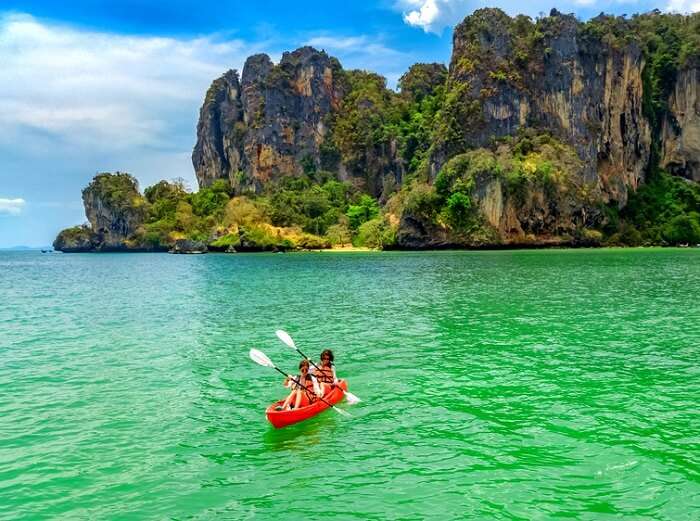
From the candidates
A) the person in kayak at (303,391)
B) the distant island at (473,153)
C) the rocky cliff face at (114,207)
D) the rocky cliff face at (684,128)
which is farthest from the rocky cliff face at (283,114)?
the person in kayak at (303,391)

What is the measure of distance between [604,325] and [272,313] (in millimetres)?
16114

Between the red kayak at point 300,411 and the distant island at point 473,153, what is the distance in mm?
92980

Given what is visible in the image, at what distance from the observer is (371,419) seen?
13383 mm

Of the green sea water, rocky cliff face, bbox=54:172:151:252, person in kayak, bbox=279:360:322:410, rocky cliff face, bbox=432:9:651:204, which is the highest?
rocky cliff face, bbox=432:9:651:204

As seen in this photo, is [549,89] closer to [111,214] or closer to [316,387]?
[316,387]

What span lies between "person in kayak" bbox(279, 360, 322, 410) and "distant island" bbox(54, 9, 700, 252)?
9336 cm

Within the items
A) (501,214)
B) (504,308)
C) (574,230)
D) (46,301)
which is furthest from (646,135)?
(46,301)

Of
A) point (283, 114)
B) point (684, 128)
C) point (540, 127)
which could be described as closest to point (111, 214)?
point (283, 114)

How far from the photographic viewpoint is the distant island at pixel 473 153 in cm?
10812

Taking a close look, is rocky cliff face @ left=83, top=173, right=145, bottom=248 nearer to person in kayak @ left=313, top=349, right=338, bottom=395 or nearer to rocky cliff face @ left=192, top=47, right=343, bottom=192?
rocky cliff face @ left=192, top=47, right=343, bottom=192

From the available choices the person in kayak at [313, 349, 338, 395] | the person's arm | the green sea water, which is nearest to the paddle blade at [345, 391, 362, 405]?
the person in kayak at [313, 349, 338, 395]

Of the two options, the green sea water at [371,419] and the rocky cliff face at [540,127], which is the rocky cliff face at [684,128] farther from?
the green sea water at [371,419]

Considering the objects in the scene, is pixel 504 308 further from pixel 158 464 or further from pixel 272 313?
pixel 158 464

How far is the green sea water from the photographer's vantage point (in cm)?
949
